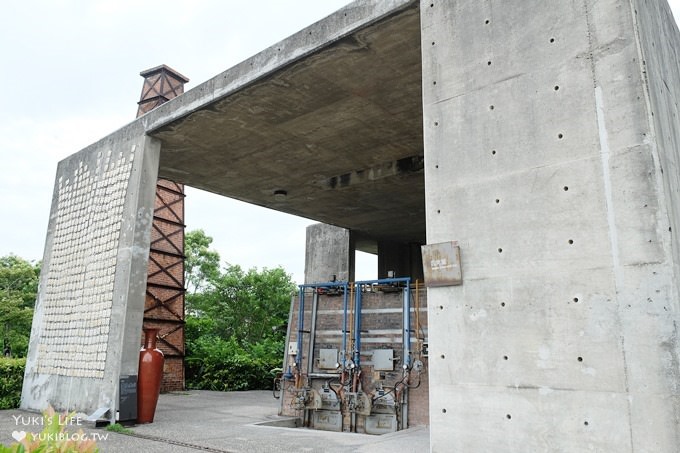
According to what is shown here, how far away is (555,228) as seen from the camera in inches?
158

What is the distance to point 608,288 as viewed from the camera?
368 centimetres

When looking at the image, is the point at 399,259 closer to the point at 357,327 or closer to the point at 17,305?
the point at 357,327

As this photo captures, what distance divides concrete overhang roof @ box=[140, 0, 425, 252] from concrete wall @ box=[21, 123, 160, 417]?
1001 millimetres

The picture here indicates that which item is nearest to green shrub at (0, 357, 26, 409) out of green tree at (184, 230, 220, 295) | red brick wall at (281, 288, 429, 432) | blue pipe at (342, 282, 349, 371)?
red brick wall at (281, 288, 429, 432)

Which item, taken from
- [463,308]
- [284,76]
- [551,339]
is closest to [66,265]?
[284,76]

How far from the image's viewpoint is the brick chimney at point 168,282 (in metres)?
13.5

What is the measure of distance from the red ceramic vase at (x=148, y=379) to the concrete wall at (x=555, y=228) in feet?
15.7

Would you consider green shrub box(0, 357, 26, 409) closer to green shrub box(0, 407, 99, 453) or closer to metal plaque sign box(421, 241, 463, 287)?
metal plaque sign box(421, 241, 463, 287)

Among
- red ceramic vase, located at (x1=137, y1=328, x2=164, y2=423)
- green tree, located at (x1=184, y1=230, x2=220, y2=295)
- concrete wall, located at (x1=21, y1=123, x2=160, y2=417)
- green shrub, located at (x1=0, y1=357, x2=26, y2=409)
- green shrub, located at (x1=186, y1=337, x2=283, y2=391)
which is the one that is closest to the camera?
red ceramic vase, located at (x1=137, y1=328, x2=164, y2=423)

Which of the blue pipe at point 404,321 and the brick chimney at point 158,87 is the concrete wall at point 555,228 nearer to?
the blue pipe at point 404,321

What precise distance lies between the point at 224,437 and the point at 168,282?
867cm

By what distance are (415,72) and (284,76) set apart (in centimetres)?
179

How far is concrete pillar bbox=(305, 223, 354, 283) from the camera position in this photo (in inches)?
590

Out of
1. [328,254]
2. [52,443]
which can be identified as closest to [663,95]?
[52,443]
